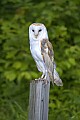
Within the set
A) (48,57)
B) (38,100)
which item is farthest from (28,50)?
(38,100)

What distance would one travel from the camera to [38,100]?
3938 mm

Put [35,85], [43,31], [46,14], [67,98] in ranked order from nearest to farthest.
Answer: [35,85]
[43,31]
[67,98]
[46,14]

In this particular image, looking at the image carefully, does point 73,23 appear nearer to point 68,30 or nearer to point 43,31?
point 68,30

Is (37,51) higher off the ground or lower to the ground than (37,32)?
lower

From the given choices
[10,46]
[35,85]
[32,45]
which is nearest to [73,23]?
[10,46]

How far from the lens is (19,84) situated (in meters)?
7.11

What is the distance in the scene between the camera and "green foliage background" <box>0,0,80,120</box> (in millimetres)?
6543

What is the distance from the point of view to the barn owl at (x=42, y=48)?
4.28 metres

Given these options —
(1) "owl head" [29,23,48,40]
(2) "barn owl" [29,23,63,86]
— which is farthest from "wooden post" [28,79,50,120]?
(1) "owl head" [29,23,48,40]

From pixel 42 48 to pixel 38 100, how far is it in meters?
0.57

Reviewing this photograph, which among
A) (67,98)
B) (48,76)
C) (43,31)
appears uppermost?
(43,31)

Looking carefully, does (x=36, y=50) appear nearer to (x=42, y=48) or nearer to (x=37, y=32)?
(x=42, y=48)

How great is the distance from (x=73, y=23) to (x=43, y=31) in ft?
10.6

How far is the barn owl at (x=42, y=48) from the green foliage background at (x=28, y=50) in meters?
1.73
